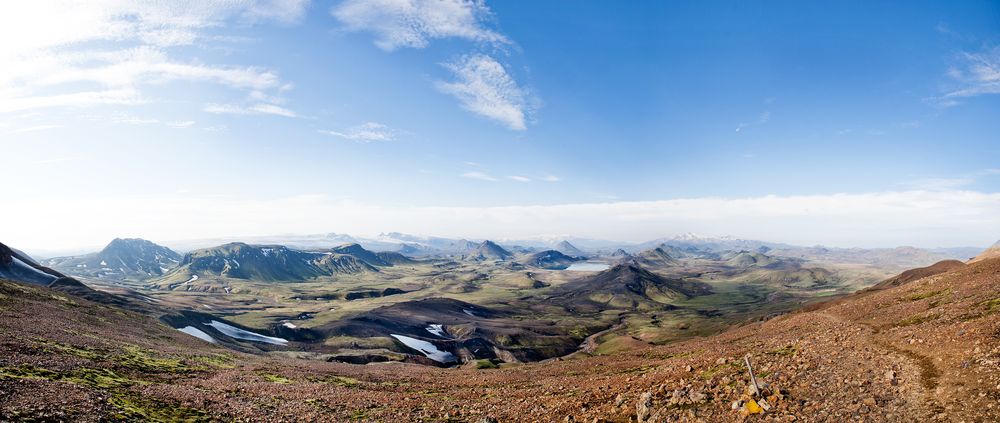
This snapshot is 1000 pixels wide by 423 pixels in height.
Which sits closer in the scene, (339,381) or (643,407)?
(643,407)

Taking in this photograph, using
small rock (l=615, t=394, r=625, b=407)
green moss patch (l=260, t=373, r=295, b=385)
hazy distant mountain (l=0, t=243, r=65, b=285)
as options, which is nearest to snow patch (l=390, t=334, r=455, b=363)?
green moss patch (l=260, t=373, r=295, b=385)

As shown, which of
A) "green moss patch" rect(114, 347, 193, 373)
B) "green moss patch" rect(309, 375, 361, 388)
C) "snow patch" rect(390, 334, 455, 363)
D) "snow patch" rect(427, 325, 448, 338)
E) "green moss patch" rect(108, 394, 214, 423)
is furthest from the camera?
"snow patch" rect(427, 325, 448, 338)

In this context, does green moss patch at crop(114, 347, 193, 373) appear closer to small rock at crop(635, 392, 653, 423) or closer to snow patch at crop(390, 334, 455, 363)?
small rock at crop(635, 392, 653, 423)

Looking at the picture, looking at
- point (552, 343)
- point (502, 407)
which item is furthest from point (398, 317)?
point (502, 407)

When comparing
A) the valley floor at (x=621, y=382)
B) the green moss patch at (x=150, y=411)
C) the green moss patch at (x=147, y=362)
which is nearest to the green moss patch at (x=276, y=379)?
the valley floor at (x=621, y=382)

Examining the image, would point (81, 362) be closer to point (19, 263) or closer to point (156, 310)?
point (156, 310)

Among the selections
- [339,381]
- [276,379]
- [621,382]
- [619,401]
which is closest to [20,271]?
[276,379]

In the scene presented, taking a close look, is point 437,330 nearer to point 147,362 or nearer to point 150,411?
point 147,362

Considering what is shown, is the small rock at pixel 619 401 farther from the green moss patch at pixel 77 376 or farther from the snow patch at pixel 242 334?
the snow patch at pixel 242 334
